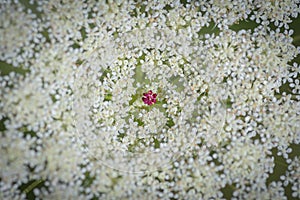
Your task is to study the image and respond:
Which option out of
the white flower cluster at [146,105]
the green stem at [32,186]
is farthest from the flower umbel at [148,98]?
the green stem at [32,186]

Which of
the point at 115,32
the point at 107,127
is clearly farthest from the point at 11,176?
the point at 115,32

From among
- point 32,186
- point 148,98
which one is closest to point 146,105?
point 148,98

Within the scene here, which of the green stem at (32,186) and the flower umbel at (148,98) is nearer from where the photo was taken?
the green stem at (32,186)

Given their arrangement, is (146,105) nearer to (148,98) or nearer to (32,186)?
(148,98)

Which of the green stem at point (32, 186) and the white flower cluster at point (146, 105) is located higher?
the white flower cluster at point (146, 105)

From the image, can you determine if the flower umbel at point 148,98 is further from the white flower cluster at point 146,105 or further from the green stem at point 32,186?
the green stem at point 32,186

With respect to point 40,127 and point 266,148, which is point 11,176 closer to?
point 40,127

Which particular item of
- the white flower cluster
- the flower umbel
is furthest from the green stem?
the flower umbel

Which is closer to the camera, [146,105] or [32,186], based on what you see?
[32,186]
